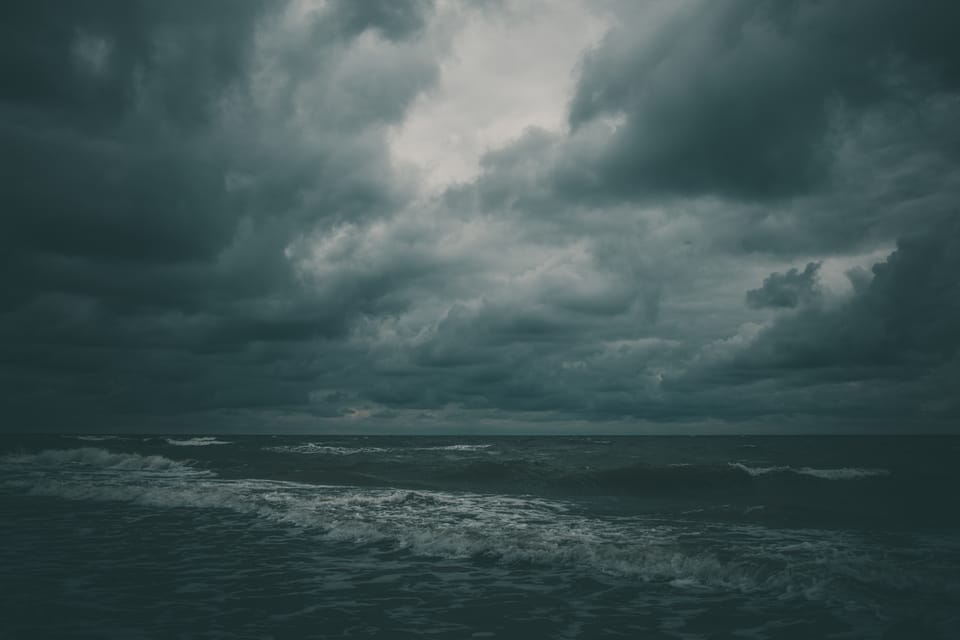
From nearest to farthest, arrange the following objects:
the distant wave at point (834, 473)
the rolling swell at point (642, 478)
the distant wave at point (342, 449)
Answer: the rolling swell at point (642, 478), the distant wave at point (834, 473), the distant wave at point (342, 449)

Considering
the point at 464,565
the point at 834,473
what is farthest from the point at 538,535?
the point at 834,473

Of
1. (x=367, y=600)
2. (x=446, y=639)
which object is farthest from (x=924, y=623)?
(x=367, y=600)

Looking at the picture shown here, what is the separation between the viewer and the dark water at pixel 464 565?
937 centimetres

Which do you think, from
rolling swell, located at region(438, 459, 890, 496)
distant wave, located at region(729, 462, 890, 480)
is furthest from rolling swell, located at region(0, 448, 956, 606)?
distant wave, located at region(729, 462, 890, 480)

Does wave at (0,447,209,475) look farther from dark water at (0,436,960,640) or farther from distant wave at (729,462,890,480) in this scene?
distant wave at (729,462,890,480)

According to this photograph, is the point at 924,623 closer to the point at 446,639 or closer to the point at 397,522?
the point at 446,639

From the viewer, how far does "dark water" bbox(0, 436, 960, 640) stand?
9.37 meters

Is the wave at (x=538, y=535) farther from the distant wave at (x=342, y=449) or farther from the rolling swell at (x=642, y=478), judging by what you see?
the distant wave at (x=342, y=449)

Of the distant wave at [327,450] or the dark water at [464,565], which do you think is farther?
the distant wave at [327,450]

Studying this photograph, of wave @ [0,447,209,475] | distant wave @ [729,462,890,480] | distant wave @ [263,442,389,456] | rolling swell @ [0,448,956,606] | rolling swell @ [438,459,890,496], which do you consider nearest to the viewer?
rolling swell @ [0,448,956,606]

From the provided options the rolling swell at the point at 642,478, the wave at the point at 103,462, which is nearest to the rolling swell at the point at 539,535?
the rolling swell at the point at 642,478

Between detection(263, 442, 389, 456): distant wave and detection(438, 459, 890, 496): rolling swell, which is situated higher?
detection(438, 459, 890, 496): rolling swell

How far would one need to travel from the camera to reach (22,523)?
1784 centimetres

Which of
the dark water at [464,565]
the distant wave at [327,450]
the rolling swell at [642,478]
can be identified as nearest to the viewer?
the dark water at [464,565]
